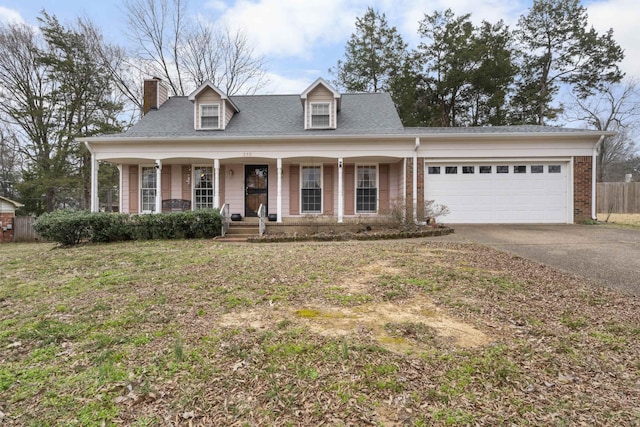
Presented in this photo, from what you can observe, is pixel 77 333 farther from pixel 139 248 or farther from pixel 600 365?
pixel 139 248

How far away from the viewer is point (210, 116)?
543 inches

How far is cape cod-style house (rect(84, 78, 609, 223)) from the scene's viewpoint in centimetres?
1241

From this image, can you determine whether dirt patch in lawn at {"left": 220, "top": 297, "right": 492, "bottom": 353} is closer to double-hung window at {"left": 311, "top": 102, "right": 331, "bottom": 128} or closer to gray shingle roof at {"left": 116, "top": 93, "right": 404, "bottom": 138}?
gray shingle roof at {"left": 116, "top": 93, "right": 404, "bottom": 138}

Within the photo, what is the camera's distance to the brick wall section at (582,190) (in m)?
12.3

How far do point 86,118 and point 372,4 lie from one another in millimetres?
20627

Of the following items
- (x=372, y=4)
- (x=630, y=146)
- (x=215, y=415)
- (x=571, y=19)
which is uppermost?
(x=372, y=4)

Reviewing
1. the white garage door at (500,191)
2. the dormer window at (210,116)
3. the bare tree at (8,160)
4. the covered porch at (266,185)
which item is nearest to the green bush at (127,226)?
the covered porch at (266,185)

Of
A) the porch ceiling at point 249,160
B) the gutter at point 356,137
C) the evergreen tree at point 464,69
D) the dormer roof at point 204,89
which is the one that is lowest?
the porch ceiling at point 249,160

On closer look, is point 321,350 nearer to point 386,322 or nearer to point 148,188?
point 386,322

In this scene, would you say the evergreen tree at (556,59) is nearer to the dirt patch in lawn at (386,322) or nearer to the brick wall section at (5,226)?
the dirt patch in lawn at (386,322)

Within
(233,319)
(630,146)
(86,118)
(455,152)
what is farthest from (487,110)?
(86,118)

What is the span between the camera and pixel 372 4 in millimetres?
24078

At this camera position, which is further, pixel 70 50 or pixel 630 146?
pixel 630 146

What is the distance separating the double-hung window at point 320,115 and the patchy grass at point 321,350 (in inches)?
371
